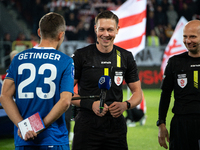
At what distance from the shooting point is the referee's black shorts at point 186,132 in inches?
141

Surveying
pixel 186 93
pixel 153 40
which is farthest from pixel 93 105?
pixel 153 40

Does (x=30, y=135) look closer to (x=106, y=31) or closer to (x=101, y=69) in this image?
(x=101, y=69)

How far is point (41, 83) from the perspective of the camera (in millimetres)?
2676

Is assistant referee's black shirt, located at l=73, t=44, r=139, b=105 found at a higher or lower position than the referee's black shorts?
higher

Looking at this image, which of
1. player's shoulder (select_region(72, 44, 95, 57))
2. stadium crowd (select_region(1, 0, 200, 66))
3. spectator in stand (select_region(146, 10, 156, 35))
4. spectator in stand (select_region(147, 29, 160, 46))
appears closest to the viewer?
player's shoulder (select_region(72, 44, 95, 57))

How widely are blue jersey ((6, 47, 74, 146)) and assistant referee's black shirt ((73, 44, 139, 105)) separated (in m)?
0.73

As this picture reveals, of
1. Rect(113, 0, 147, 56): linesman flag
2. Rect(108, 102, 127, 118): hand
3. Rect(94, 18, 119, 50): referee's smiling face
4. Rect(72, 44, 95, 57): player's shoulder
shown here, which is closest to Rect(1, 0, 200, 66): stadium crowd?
Rect(113, 0, 147, 56): linesman flag

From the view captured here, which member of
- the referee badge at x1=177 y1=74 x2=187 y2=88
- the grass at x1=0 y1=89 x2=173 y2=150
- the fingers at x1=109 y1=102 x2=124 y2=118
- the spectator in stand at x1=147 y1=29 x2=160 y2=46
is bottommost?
the grass at x1=0 y1=89 x2=173 y2=150

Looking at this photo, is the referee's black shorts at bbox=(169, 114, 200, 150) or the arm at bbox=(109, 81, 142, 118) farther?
the referee's black shorts at bbox=(169, 114, 200, 150)

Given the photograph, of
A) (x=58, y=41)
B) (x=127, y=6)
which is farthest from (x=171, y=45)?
(x=58, y=41)

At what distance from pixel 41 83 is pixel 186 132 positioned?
1.78 m

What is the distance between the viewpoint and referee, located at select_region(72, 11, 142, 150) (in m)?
3.37

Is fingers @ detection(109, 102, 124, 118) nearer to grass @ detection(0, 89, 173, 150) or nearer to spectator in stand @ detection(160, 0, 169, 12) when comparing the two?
grass @ detection(0, 89, 173, 150)

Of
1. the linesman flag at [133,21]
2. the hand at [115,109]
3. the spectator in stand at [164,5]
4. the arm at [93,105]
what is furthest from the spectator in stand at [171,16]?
the hand at [115,109]
